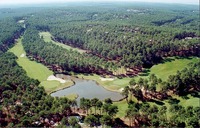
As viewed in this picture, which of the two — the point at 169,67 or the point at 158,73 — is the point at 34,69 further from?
the point at 169,67

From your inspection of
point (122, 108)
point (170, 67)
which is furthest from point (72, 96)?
point (170, 67)

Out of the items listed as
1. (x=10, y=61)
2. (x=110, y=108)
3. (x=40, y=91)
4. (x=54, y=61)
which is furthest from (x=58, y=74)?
(x=110, y=108)

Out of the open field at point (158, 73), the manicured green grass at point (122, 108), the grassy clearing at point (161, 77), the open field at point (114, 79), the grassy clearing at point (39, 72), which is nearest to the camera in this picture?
the manicured green grass at point (122, 108)

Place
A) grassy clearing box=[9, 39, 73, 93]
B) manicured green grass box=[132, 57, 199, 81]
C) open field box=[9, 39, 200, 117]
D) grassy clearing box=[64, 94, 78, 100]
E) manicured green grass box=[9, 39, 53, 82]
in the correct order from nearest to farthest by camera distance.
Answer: open field box=[9, 39, 200, 117], grassy clearing box=[64, 94, 78, 100], grassy clearing box=[9, 39, 73, 93], manicured green grass box=[132, 57, 199, 81], manicured green grass box=[9, 39, 53, 82]

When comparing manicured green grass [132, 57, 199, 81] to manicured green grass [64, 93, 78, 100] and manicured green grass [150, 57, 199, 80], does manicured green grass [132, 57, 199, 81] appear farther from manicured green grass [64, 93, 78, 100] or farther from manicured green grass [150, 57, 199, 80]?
manicured green grass [64, 93, 78, 100]

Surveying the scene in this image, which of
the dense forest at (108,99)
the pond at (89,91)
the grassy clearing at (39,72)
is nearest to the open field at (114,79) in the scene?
the grassy clearing at (39,72)

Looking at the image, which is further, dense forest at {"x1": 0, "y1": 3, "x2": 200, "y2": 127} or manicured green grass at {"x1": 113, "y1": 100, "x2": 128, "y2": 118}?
manicured green grass at {"x1": 113, "y1": 100, "x2": 128, "y2": 118}

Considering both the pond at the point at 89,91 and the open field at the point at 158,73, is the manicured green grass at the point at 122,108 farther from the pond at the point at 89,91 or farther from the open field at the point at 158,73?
the open field at the point at 158,73

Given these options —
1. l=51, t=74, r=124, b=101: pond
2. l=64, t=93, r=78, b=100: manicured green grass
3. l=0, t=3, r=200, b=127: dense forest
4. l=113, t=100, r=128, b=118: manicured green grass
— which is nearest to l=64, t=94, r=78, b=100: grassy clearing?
l=64, t=93, r=78, b=100: manicured green grass

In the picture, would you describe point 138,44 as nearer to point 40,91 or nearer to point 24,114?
point 40,91
